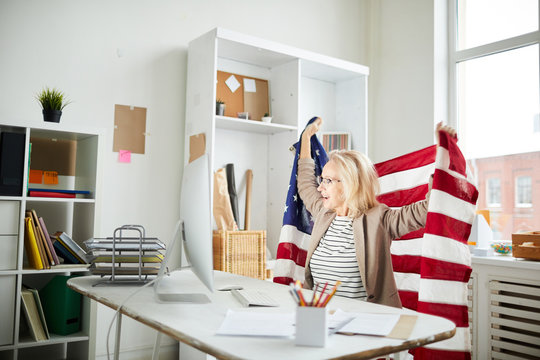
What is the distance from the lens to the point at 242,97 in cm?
320

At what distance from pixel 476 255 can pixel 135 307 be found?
7.38ft

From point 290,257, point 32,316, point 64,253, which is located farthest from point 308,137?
point 32,316

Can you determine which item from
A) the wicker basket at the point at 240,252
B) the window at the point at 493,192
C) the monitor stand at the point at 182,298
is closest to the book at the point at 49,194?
the wicker basket at the point at 240,252

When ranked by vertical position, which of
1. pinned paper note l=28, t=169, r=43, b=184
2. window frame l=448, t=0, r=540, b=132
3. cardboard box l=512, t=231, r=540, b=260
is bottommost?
cardboard box l=512, t=231, r=540, b=260

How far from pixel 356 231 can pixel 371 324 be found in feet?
2.87

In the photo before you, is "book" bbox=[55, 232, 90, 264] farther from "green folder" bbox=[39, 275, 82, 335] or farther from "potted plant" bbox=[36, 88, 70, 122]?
"potted plant" bbox=[36, 88, 70, 122]

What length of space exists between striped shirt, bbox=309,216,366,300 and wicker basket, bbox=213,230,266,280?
0.86m

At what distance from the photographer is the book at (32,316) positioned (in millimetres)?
2127

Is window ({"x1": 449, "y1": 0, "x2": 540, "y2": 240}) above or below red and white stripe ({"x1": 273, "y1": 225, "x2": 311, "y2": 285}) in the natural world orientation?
above

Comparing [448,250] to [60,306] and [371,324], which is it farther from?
[60,306]

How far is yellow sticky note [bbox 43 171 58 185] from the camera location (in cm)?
251

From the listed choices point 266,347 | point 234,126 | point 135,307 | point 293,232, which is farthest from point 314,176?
point 266,347

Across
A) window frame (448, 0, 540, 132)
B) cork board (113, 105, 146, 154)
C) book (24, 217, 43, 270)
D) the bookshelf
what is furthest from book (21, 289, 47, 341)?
window frame (448, 0, 540, 132)

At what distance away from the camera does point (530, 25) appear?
10.7 feet
